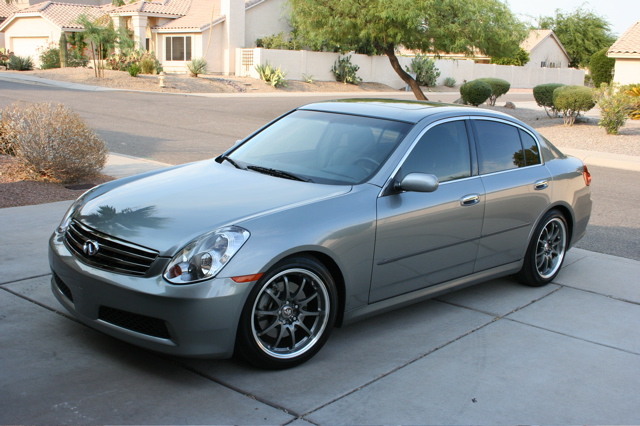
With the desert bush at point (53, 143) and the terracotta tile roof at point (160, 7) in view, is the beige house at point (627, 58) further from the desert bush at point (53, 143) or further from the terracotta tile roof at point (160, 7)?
the desert bush at point (53, 143)

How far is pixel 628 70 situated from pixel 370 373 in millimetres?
35597

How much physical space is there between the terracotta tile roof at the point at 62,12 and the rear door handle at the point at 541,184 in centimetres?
4698

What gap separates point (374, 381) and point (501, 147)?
2.69 meters

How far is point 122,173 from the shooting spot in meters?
10.8

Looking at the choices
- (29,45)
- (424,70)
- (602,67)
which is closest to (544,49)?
(602,67)

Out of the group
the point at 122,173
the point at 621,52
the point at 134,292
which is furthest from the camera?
the point at 621,52

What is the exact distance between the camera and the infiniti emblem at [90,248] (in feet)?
13.8

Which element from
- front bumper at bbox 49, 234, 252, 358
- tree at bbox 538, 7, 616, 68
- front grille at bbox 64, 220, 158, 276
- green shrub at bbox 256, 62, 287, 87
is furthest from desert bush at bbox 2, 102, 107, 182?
tree at bbox 538, 7, 616, 68

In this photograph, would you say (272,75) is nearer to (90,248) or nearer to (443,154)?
(443,154)

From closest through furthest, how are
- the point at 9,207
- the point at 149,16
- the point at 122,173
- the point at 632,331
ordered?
1. the point at 632,331
2. the point at 9,207
3. the point at 122,173
4. the point at 149,16

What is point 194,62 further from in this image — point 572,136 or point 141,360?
point 141,360

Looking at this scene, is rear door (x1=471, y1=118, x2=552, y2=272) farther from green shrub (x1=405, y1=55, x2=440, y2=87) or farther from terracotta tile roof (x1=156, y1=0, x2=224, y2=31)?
A: green shrub (x1=405, y1=55, x2=440, y2=87)

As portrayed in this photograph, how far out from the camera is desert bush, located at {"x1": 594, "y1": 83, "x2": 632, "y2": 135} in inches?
795

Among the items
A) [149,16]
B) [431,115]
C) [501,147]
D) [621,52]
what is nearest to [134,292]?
[431,115]
